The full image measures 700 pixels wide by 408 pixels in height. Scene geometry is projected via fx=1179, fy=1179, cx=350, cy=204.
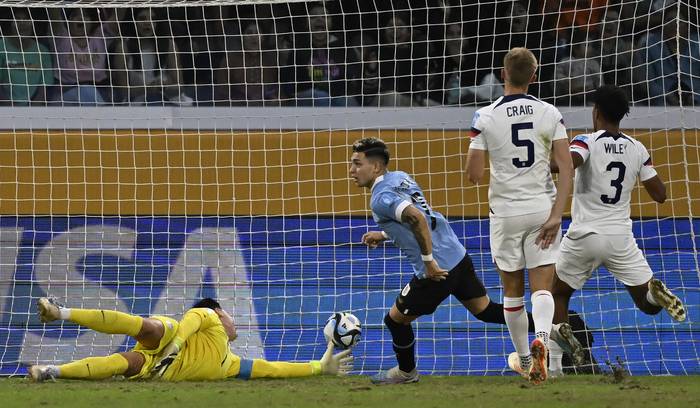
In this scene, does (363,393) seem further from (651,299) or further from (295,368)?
(651,299)

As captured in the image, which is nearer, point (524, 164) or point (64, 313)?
point (524, 164)

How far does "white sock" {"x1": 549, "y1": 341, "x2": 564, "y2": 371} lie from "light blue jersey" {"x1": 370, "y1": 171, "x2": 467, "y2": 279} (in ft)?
3.02

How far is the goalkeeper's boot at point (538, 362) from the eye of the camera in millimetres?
6586

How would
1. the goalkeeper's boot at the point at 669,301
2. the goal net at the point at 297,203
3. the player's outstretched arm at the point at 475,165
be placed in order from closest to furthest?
the player's outstretched arm at the point at 475,165 → the goalkeeper's boot at the point at 669,301 → the goal net at the point at 297,203

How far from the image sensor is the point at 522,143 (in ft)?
22.6

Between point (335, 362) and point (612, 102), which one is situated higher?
point (612, 102)

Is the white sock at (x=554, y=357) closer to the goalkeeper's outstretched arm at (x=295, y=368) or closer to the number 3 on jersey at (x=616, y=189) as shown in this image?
the number 3 on jersey at (x=616, y=189)

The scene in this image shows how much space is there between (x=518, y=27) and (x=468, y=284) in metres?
4.04

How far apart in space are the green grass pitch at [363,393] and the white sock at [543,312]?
0.32m

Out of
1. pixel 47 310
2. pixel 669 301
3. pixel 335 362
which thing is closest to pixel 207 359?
pixel 335 362

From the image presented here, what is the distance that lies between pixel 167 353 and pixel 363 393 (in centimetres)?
189

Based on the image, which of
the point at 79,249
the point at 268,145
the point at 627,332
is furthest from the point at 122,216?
the point at 627,332

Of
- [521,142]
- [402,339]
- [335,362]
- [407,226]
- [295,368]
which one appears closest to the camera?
[521,142]

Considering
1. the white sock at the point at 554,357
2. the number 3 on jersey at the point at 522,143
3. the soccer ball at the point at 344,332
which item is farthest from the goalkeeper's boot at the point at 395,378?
the number 3 on jersey at the point at 522,143
